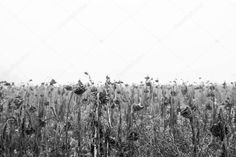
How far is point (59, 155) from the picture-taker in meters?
4.00

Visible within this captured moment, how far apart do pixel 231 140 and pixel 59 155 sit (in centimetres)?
246

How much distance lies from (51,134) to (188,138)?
2289 millimetres

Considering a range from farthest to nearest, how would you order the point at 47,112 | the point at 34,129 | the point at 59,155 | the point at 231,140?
the point at 47,112 → the point at 231,140 → the point at 59,155 → the point at 34,129

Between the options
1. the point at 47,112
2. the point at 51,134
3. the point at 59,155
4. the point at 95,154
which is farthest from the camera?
the point at 47,112

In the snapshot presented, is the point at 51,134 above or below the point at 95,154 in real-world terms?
above

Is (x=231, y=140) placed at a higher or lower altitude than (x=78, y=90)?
lower

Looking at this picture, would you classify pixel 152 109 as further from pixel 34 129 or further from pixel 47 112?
pixel 34 129

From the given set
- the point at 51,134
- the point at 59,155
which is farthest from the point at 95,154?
the point at 51,134

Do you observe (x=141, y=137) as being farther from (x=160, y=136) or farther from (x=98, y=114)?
(x=98, y=114)

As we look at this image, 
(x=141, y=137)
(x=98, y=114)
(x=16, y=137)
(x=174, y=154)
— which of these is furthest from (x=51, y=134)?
(x=98, y=114)

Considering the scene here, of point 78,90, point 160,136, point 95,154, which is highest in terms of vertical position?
point 78,90

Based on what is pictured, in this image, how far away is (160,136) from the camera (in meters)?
4.95

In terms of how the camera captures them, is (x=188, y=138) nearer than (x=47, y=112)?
Yes

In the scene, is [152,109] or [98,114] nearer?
[98,114]
